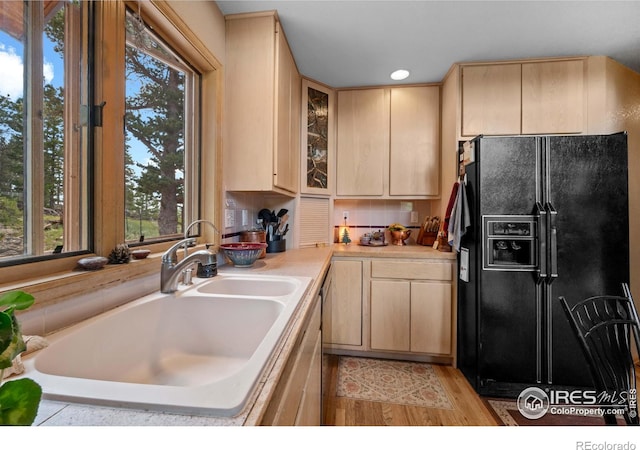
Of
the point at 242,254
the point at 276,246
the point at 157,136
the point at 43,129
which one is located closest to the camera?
the point at 43,129

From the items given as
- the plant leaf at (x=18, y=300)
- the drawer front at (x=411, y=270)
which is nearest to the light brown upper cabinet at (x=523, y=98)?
the drawer front at (x=411, y=270)

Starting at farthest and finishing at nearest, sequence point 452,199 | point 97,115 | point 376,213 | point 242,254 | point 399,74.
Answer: point 376,213
point 399,74
point 452,199
point 242,254
point 97,115

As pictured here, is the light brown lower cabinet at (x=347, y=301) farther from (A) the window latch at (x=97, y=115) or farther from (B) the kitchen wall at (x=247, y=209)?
(A) the window latch at (x=97, y=115)

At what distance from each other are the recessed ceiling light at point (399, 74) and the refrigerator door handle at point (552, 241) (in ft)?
4.81

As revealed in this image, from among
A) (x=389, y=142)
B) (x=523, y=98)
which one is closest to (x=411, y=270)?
(x=389, y=142)

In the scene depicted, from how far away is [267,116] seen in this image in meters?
1.64

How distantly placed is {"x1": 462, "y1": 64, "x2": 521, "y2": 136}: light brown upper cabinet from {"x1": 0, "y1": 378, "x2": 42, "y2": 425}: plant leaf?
250 centimetres

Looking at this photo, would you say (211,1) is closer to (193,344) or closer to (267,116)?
(267,116)

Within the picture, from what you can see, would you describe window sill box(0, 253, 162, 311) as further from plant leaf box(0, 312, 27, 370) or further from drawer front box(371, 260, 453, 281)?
drawer front box(371, 260, 453, 281)

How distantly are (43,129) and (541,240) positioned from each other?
7.96 ft

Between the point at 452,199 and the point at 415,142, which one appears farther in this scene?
the point at 415,142

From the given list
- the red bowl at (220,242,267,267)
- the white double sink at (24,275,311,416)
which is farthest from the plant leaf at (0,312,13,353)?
the red bowl at (220,242,267,267)

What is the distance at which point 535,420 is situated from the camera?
163cm

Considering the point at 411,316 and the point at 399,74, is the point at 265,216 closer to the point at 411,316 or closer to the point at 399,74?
the point at 411,316
